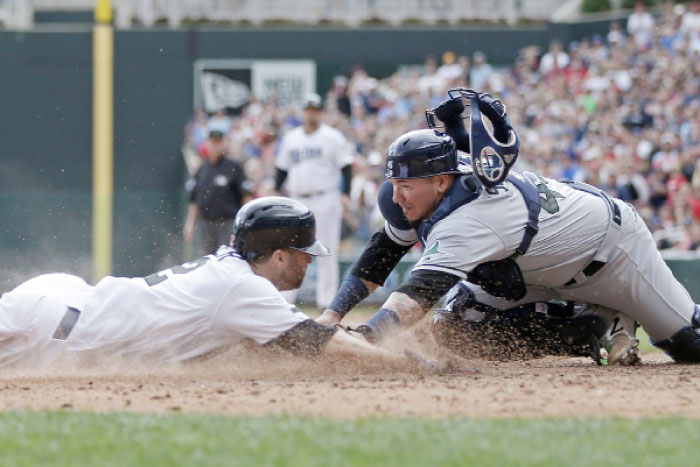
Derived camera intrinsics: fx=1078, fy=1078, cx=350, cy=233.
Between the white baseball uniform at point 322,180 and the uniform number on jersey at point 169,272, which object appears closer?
the uniform number on jersey at point 169,272

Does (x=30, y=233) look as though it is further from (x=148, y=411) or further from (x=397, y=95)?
(x=148, y=411)

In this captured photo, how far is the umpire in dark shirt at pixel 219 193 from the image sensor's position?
13250 mm

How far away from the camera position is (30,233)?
16.2 m

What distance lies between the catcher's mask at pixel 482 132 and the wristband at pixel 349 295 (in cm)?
109

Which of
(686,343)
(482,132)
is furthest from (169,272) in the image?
(686,343)

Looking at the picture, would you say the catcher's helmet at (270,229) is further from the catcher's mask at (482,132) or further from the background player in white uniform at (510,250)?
the catcher's mask at (482,132)

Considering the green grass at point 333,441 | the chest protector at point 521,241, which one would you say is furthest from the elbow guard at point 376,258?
the green grass at point 333,441

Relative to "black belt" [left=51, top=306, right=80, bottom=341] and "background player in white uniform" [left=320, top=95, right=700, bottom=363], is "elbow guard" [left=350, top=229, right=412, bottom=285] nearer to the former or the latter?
"background player in white uniform" [left=320, top=95, right=700, bottom=363]

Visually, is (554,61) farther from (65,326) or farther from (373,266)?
(65,326)

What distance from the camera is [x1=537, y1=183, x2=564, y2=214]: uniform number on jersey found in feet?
21.1

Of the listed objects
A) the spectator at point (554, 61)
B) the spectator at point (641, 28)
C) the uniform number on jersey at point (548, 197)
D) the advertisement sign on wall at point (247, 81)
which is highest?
the spectator at point (641, 28)

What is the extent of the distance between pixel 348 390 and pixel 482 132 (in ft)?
5.66

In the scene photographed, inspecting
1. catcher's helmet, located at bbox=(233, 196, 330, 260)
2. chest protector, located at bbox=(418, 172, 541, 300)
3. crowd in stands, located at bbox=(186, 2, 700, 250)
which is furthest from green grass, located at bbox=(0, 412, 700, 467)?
crowd in stands, located at bbox=(186, 2, 700, 250)

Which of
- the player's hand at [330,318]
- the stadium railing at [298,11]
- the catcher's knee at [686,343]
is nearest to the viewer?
the player's hand at [330,318]
